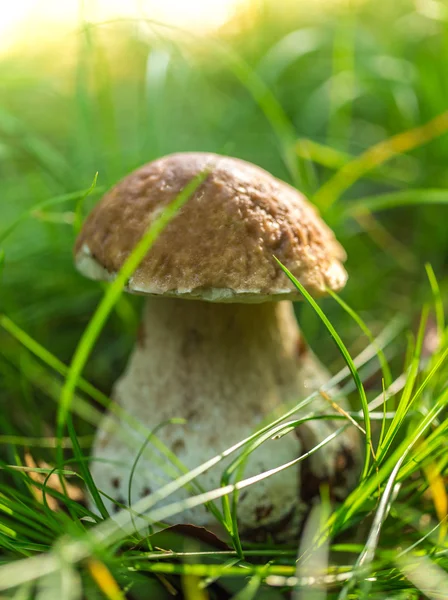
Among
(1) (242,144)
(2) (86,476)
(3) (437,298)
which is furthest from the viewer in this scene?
(1) (242,144)

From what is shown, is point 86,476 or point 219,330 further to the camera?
point 219,330

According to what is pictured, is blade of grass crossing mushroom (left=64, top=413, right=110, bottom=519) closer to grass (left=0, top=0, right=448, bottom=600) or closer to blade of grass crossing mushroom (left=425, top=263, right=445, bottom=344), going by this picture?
grass (left=0, top=0, right=448, bottom=600)

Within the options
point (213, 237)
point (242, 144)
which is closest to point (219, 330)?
point (213, 237)

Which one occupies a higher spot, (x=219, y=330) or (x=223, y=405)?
(x=219, y=330)

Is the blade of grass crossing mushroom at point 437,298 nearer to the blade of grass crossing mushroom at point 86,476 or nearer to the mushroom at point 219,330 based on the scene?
the mushroom at point 219,330

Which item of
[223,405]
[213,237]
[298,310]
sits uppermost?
[213,237]

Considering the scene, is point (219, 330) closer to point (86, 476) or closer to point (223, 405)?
point (223, 405)

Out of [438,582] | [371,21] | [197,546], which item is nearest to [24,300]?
[197,546]

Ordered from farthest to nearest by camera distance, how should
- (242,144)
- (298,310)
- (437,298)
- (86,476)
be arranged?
(242,144), (298,310), (437,298), (86,476)
